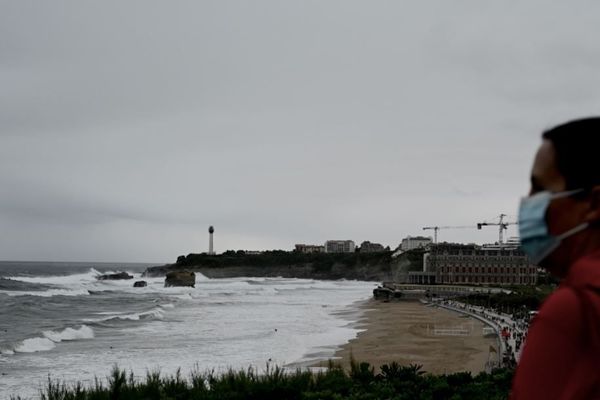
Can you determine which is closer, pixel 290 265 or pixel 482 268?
pixel 482 268

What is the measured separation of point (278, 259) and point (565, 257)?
607 ft

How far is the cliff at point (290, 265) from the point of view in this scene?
6496 inches

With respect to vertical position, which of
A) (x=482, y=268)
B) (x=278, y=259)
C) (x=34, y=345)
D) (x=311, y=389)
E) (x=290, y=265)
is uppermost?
(x=278, y=259)

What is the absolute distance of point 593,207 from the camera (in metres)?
1.90

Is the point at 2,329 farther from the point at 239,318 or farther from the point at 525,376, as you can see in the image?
the point at 525,376

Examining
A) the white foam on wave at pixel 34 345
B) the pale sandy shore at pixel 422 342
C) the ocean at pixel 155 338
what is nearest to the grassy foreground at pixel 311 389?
the ocean at pixel 155 338

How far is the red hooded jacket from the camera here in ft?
5.49

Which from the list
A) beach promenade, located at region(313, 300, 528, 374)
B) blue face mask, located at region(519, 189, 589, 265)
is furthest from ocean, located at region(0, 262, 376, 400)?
blue face mask, located at region(519, 189, 589, 265)

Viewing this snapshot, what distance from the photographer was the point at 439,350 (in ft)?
105

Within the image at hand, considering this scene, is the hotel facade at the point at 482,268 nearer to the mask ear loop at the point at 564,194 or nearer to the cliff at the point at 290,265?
the cliff at the point at 290,265

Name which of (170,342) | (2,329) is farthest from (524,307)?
Result: (2,329)

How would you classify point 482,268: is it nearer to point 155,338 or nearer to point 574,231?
point 155,338

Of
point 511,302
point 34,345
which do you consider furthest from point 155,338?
point 511,302

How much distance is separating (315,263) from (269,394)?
16714 centimetres
